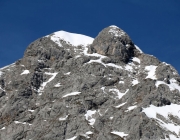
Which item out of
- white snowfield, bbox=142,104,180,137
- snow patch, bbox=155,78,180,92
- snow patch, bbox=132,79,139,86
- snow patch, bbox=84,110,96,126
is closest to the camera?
white snowfield, bbox=142,104,180,137

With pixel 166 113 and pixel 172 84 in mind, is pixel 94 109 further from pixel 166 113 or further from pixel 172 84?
pixel 172 84

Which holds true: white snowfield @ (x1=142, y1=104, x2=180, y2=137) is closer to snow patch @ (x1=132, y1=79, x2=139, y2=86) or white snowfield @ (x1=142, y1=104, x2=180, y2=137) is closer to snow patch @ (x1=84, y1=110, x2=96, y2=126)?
snow patch @ (x1=84, y1=110, x2=96, y2=126)

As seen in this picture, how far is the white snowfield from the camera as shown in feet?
543

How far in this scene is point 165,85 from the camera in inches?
7461

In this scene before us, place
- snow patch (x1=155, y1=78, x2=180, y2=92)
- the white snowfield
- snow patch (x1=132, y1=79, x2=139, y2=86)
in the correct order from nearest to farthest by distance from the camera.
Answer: the white snowfield < snow patch (x1=155, y1=78, x2=180, y2=92) < snow patch (x1=132, y1=79, x2=139, y2=86)

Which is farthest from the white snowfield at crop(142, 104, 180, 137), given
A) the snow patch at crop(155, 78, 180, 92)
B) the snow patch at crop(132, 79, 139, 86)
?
the snow patch at crop(132, 79, 139, 86)

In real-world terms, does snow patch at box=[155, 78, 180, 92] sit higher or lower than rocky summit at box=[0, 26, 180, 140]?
higher

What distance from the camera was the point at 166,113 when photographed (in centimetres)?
17325

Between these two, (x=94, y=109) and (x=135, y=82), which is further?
(x=135, y=82)

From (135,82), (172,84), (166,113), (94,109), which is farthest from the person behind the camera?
(135,82)

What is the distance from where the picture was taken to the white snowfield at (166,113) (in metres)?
165

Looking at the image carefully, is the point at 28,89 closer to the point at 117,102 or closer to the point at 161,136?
the point at 117,102

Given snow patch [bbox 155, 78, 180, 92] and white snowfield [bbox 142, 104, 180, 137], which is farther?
snow patch [bbox 155, 78, 180, 92]

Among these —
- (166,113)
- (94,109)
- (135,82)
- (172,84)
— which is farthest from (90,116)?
(172,84)
